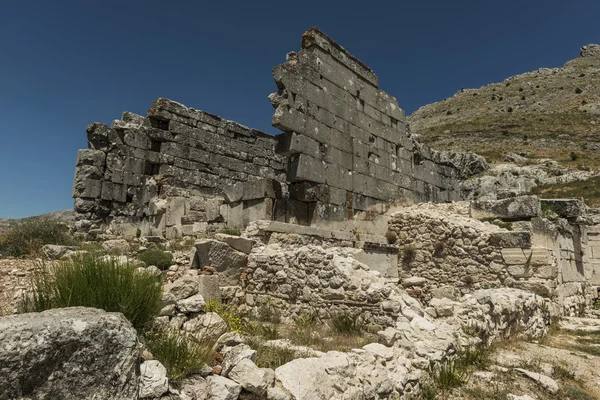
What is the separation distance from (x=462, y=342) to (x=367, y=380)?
6.92 feet

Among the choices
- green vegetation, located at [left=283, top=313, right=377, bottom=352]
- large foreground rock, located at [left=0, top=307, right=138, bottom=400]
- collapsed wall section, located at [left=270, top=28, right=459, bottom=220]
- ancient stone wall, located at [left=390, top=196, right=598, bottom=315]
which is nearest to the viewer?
large foreground rock, located at [left=0, top=307, right=138, bottom=400]

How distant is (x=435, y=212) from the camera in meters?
10.7

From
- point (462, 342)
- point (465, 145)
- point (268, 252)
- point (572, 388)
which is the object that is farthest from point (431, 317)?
point (465, 145)

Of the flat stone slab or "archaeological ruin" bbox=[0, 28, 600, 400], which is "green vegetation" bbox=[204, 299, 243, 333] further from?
the flat stone slab

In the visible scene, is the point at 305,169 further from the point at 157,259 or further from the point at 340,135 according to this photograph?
the point at 157,259

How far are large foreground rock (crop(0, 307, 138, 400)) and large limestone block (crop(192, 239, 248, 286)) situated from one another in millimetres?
4213

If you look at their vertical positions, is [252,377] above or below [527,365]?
above

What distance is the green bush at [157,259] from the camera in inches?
275

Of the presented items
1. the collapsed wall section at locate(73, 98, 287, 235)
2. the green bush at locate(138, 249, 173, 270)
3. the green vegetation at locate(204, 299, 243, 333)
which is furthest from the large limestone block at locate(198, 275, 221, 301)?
the collapsed wall section at locate(73, 98, 287, 235)

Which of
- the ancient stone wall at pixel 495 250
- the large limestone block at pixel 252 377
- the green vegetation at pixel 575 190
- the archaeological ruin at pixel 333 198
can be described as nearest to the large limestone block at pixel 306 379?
the large limestone block at pixel 252 377

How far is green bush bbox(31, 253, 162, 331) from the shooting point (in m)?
3.35

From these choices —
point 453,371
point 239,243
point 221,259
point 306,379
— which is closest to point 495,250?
point 453,371

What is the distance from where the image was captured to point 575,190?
27.2m

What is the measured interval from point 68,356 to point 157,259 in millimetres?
4972
